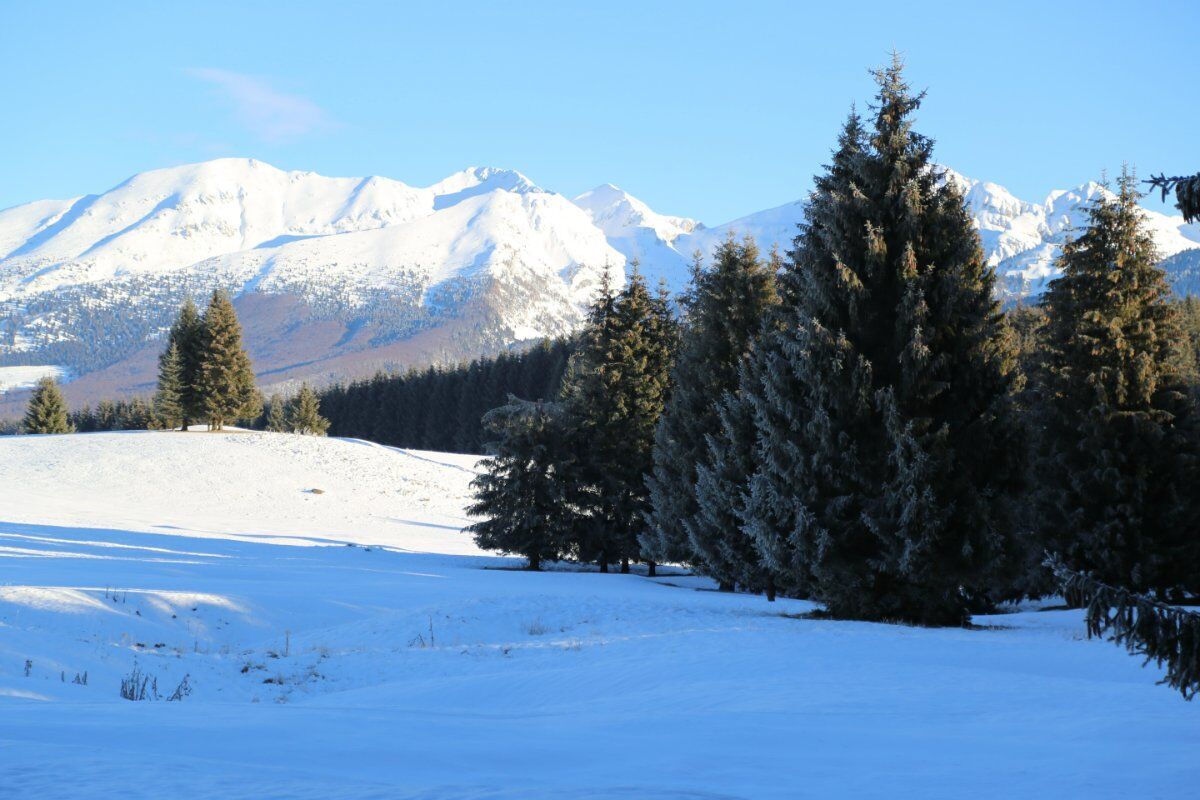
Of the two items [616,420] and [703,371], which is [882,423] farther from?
[616,420]

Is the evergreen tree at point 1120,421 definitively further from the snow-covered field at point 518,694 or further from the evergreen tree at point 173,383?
the evergreen tree at point 173,383

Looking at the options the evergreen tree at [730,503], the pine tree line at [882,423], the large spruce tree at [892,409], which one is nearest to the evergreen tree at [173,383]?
the pine tree line at [882,423]

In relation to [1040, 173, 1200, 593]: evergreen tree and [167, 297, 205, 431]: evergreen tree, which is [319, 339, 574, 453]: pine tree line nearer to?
[167, 297, 205, 431]: evergreen tree

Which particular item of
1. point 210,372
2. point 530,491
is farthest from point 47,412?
point 530,491

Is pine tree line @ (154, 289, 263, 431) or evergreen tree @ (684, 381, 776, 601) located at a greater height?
pine tree line @ (154, 289, 263, 431)

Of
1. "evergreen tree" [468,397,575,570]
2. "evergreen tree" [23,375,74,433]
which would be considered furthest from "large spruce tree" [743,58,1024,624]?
"evergreen tree" [23,375,74,433]

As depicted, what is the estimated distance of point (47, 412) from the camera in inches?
3073

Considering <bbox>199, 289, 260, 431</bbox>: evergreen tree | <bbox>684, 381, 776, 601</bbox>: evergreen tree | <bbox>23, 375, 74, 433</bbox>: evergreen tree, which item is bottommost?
<bbox>684, 381, 776, 601</bbox>: evergreen tree

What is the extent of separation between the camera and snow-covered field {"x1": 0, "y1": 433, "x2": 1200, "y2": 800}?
5.01 metres

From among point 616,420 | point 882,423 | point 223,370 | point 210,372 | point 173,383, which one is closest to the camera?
point 882,423

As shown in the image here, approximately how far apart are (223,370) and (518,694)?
59.8 meters

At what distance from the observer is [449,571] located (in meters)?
28.7

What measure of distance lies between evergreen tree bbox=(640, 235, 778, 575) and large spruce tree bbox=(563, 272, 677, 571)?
16.0ft

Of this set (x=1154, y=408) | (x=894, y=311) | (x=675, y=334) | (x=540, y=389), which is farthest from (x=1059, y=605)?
(x=540, y=389)
